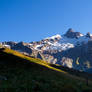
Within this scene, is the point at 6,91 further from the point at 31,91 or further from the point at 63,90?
the point at 63,90

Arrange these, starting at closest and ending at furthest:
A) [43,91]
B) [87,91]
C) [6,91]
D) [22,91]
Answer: [6,91] → [22,91] → [43,91] → [87,91]

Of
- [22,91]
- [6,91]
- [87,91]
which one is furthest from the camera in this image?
[87,91]

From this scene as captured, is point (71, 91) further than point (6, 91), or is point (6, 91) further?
point (71, 91)

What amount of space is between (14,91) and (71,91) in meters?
8.91

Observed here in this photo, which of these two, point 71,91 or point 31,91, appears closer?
point 31,91

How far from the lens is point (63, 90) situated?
2134 centimetres

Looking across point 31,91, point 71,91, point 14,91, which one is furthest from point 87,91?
point 14,91

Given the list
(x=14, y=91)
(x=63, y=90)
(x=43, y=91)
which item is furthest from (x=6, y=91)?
(x=63, y=90)

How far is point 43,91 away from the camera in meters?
20.9

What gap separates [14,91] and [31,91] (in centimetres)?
252

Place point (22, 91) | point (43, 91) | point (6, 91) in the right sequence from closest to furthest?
point (6, 91) < point (22, 91) < point (43, 91)

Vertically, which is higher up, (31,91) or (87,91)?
(31,91)

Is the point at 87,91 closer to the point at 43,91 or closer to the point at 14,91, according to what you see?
the point at 43,91

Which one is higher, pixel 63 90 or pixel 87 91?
pixel 63 90
